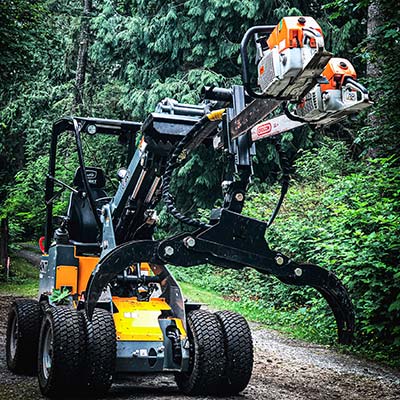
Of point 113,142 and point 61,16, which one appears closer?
point 113,142

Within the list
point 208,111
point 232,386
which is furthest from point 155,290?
point 208,111

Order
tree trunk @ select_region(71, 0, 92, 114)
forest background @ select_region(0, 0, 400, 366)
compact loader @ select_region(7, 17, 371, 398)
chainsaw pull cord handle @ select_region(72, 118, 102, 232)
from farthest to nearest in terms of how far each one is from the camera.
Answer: tree trunk @ select_region(71, 0, 92, 114), forest background @ select_region(0, 0, 400, 366), chainsaw pull cord handle @ select_region(72, 118, 102, 232), compact loader @ select_region(7, 17, 371, 398)

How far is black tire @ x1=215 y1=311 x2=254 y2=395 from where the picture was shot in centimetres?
575

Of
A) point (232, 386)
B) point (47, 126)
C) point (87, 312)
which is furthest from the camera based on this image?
point (47, 126)

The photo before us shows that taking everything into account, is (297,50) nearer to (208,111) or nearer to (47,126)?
(208,111)

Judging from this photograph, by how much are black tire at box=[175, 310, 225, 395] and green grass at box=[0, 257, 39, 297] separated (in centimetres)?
996

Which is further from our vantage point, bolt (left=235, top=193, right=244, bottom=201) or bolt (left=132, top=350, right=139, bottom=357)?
bolt (left=132, top=350, right=139, bottom=357)

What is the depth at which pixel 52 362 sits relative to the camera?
213 inches

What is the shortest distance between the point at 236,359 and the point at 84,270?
2.00m

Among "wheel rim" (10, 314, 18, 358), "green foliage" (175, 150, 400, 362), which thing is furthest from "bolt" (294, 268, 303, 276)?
"wheel rim" (10, 314, 18, 358)

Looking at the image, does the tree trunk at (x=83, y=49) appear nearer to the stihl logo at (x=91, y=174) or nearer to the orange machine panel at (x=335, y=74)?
the stihl logo at (x=91, y=174)

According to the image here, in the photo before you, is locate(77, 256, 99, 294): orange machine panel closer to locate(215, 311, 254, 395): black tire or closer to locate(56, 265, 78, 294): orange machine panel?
locate(56, 265, 78, 294): orange machine panel

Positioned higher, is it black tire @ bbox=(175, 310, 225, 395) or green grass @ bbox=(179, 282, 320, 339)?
black tire @ bbox=(175, 310, 225, 395)

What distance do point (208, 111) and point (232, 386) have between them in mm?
2486
